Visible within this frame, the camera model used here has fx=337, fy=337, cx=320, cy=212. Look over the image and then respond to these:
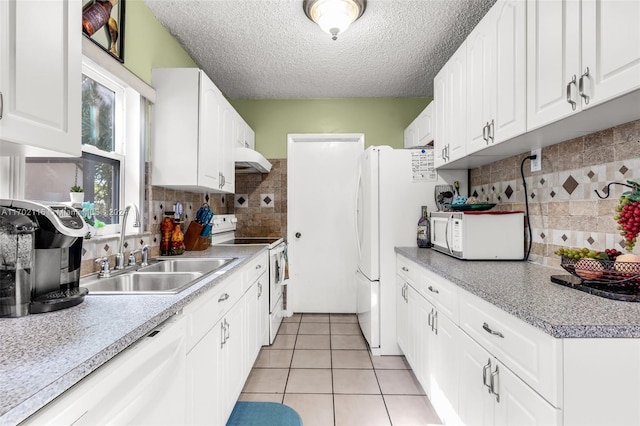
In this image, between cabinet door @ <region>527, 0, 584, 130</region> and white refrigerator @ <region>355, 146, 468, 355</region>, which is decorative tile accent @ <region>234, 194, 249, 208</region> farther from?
cabinet door @ <region>527, 0, 584, 130</region>

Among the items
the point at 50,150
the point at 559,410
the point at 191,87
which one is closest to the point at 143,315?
the point at 50,150

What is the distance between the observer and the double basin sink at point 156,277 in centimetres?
155

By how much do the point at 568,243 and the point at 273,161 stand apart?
9.60 feet

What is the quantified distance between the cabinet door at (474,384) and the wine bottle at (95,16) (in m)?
2.29

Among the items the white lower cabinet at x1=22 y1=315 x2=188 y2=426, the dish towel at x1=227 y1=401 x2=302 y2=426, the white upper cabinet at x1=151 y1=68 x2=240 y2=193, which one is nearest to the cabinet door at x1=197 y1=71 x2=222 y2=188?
the white upper cabinet at x1=151 y1=68 x2=240 y2=193

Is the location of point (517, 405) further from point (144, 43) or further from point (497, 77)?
point (144, 43)

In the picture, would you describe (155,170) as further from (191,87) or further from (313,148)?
(313,148)

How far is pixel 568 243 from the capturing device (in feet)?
5.63

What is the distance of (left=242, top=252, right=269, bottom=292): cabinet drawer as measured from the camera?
2219mm

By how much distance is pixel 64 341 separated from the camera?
798 mm

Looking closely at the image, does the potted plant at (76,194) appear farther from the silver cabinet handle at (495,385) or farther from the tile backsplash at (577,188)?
the tile backsplash at (577,188)

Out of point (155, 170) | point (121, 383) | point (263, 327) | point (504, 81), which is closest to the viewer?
point (121, 383)

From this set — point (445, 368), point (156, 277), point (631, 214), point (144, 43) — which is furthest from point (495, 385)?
point (144, 43)

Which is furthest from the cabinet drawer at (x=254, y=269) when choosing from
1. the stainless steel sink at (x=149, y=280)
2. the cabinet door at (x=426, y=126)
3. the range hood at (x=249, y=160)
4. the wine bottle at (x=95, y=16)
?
the cabinet door at (x=426, y=126)
